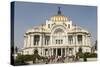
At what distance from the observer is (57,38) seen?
4.03 m

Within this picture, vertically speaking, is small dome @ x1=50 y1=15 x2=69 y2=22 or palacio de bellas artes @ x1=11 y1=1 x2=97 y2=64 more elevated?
small dome @ x1=50 y1=15 x2=69 y2=22

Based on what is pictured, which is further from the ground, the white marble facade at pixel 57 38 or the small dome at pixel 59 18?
the small dome at pixel 59 18

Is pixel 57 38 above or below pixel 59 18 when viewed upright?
below

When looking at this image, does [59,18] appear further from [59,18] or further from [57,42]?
[57,42]

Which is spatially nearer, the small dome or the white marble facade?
the white marble facade

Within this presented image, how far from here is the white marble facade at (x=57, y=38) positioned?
3880mm

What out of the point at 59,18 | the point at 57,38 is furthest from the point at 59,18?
the point at 57,38

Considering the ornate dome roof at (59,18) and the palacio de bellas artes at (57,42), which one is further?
the ornate dome roof at (59,18)

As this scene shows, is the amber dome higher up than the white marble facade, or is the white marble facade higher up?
the amber dome

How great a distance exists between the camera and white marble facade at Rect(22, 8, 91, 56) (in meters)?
3.88

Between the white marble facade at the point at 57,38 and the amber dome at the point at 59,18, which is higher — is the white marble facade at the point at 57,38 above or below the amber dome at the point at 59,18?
below

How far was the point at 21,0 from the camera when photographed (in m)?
3.75

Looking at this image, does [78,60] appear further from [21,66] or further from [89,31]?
[21,66]
